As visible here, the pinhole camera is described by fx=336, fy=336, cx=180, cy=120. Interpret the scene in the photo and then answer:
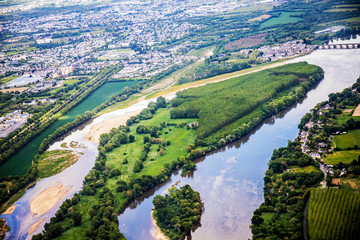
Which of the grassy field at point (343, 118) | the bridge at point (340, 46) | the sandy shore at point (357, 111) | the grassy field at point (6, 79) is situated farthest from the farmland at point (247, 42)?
the grassy field at point (6, 79)

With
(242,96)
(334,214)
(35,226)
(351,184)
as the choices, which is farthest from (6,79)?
(334,214)

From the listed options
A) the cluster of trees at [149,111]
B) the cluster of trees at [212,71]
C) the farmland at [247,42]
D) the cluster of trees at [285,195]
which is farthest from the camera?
the farmland at [247,42]

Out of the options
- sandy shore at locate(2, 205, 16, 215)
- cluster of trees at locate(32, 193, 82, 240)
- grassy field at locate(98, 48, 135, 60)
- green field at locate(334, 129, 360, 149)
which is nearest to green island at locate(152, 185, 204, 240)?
cluster of trees at locate(32, 193, 82, 240)

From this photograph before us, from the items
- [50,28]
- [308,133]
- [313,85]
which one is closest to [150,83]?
[313,85]

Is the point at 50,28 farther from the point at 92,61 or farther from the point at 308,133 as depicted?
the point at 308,133

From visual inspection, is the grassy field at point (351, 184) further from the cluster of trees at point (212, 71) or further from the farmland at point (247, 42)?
the farmland at point (247, 42)

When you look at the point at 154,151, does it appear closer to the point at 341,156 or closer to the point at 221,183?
the point at 221,183

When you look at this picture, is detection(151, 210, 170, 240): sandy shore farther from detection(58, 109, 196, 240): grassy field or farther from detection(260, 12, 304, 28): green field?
detection(260, 12, 304, 28): green field
